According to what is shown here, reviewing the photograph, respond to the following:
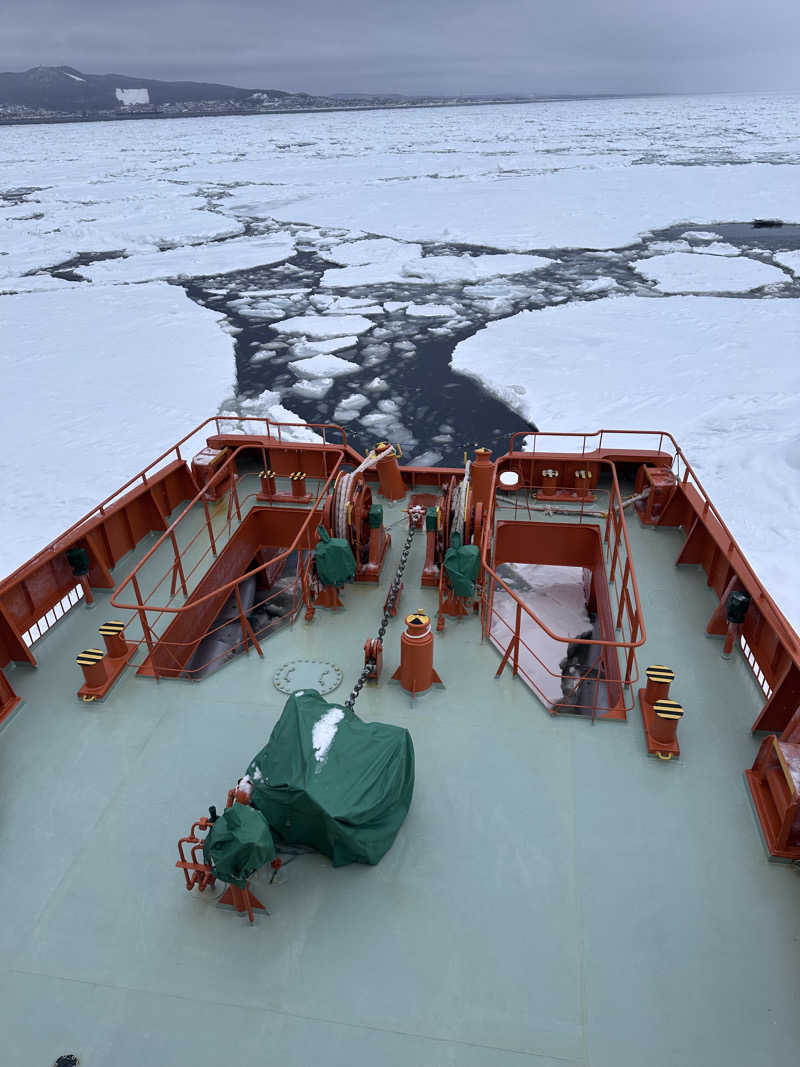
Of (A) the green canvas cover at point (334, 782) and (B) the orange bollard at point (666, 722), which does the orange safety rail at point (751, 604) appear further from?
(A) the green canvas cover at point (334, 782)

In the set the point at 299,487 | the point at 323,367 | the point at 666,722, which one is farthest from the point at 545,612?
the point at 323,367

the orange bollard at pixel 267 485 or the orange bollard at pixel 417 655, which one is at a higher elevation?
the orange bollard at pixel 417 655

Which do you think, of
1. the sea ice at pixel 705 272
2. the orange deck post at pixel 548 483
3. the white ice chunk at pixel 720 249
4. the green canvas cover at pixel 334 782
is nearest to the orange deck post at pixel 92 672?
the green canvas cover at pixel 334 782

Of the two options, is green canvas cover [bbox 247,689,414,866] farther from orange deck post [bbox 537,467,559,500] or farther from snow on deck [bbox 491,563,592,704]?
orange deck post [bbox 537,467,559,500]

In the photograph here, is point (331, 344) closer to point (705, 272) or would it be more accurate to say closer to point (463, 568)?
point (705, 272)

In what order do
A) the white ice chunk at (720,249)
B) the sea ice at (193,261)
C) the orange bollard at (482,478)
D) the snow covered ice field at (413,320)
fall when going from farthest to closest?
the white ice chunk at (720,249) < the sea ice at (193,261) < the snow covered ice field at (413,320) < the orange bollard at (482,478)

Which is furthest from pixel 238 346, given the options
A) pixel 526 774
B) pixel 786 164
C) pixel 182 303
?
pixel 786 164

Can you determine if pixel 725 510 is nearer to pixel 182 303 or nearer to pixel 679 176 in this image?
pixel 182 303
